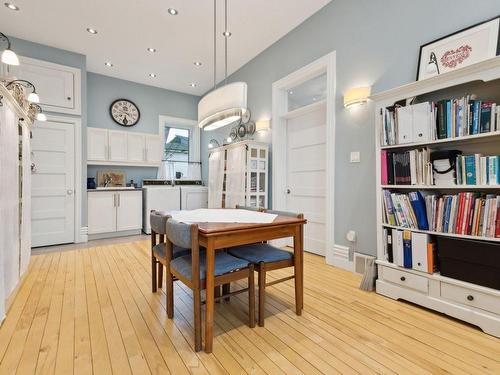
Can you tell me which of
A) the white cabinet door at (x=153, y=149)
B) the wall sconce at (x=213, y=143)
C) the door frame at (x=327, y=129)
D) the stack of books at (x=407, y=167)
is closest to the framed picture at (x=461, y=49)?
the stack of books at (x=407, y=167)

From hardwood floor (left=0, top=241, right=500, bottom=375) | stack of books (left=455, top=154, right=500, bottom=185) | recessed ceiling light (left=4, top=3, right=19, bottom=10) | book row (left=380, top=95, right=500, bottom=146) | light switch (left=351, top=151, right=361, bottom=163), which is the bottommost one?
hardwood floor (left=0, top=241, right=500, bottom=375)

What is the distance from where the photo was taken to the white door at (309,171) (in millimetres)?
3448

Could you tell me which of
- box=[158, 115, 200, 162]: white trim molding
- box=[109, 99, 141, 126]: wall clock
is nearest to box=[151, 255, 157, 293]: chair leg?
box=[109, 99, 141, 126]: wall clock

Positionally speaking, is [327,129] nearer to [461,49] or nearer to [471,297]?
[461,49]

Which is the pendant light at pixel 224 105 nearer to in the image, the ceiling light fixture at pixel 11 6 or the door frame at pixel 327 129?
the door frame at pixel 327 129

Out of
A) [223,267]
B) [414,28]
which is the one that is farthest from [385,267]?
[414,28]

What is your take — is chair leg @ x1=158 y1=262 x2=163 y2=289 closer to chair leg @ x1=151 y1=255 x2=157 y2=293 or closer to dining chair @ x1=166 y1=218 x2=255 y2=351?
chair leg @ x1=151 y1=255 x2=157 y2=293

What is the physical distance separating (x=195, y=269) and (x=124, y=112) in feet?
16.1

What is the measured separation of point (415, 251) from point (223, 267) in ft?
5.26

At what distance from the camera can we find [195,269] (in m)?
1.52

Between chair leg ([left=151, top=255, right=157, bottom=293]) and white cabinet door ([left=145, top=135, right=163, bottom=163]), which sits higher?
white cabinet door ([left=145, top=135, right=163, bottom=163])

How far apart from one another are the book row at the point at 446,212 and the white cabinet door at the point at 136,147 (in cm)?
465

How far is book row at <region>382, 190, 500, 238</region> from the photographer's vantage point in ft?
5.59

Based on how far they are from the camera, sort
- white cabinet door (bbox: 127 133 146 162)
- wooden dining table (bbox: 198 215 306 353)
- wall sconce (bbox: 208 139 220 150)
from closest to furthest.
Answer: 1. wooden dining table (bbox: 198 215 306 353)
2. white cabinet door (bbox: 127 133 146 162)
3. wall sconce (bbox: 208 139 220 150)
